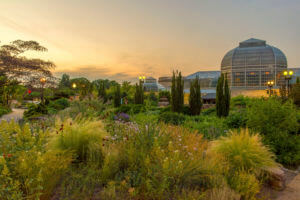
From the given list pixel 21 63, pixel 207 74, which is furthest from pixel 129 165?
pixel 207 74

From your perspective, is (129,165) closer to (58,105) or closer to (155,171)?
(155,171)

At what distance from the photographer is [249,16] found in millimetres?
13711

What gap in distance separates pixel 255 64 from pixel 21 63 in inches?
1465

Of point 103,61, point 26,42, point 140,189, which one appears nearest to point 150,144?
point 140,189

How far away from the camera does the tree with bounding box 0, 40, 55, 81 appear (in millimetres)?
8961

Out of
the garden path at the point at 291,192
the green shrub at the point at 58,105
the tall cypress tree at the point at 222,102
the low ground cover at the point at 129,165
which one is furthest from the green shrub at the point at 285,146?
the green shrub at the point at 58,105

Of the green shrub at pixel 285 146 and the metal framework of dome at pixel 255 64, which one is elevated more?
the metal framework of dome at pixel 255 64

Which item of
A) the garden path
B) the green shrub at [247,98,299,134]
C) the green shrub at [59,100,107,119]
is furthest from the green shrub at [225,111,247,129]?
the green shrub at [59,100,107,119]

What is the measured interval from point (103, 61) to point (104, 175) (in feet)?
57.7

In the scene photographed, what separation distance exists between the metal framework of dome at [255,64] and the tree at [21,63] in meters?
33.1

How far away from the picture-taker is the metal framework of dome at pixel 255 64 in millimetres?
34000

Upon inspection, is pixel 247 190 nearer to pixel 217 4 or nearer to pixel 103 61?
pixel 217 4

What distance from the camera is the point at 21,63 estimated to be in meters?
9.16

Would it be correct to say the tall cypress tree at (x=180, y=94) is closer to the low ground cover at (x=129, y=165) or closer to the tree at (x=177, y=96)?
the tree at (x=177, y=96)
